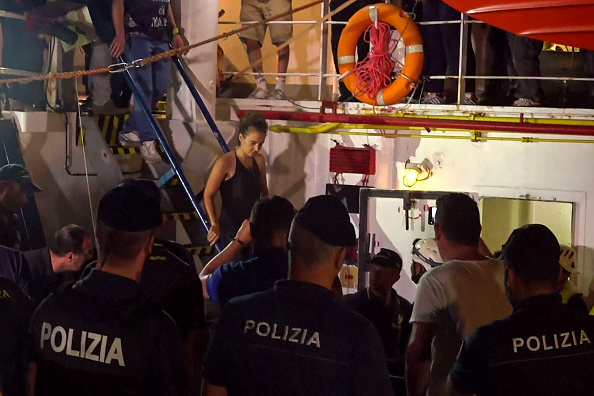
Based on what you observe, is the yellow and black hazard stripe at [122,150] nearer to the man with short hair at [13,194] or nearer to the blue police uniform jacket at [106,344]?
the man with short hair at [13,194]

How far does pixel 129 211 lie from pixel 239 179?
→ 3992mm

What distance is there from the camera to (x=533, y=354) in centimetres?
279

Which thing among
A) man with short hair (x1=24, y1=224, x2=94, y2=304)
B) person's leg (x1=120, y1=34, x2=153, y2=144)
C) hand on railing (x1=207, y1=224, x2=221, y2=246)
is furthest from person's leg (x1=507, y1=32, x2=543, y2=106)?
man with short hair (x1=24, y1=224, x2=94, y2=304)

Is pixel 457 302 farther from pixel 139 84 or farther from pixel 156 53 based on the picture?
pixel 156 53

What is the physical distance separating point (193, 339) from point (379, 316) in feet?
4.44

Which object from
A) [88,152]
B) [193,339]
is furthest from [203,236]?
[193,339]

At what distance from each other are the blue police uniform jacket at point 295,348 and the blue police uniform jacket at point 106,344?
0.51ft

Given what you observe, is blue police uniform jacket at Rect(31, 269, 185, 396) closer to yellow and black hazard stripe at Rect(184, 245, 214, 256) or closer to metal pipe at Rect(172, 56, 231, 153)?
yellow and black hazard stripe at Rect(184, 245, 214, 256)

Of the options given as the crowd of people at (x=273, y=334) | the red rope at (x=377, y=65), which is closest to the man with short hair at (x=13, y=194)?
the crowd of people at (x=273, y=334)

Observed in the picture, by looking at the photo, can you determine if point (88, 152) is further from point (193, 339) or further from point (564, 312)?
point (564, 312)

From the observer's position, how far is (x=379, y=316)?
16.2ft

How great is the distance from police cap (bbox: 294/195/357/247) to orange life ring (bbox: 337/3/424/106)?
4.90m

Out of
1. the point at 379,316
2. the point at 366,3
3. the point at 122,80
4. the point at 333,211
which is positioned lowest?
the point at 379,316

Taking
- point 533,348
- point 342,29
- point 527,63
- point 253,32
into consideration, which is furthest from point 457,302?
point 253,32
